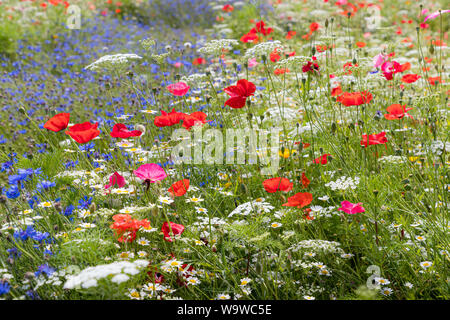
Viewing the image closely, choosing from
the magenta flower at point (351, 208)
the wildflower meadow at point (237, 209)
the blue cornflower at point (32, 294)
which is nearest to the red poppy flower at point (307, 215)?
the wildflower meadow at point (237, 209)

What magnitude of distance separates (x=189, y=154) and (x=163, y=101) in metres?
1.42

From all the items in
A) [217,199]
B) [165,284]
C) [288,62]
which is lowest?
[165,284]

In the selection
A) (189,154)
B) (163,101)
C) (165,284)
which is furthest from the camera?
(163,101)

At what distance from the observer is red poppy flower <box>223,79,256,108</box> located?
2.16 meters

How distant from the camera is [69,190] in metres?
2.59

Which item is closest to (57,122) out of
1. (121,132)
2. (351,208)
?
(121,132)

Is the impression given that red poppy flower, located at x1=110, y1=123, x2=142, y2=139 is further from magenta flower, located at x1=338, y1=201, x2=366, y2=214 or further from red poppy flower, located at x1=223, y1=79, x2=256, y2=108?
magenta flower, located at x1=338, y1=201, x2=366, y2=214

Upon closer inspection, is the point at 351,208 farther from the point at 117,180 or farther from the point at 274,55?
the point at 274,55

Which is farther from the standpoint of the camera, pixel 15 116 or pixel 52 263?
pixel 15 116

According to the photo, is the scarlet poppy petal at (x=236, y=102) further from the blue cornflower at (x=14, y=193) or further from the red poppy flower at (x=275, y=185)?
the blue cornflower at (x=14, y=193)

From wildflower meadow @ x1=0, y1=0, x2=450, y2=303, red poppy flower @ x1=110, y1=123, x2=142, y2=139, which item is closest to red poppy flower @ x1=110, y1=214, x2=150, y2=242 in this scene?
wildflower meadow @ x1=0, y1=0, x2=450, y2=303
